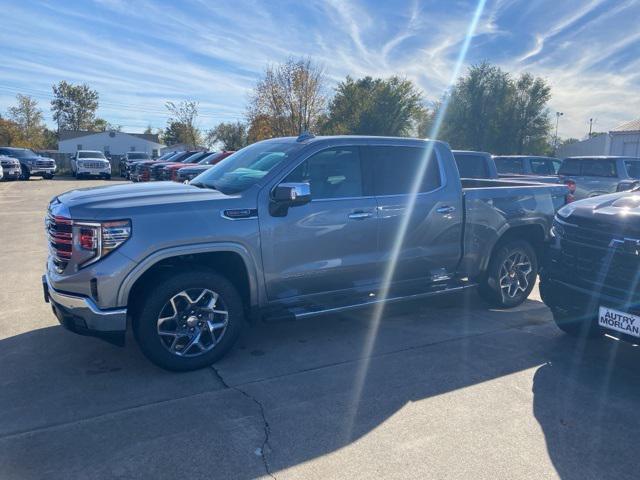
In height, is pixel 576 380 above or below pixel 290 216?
below

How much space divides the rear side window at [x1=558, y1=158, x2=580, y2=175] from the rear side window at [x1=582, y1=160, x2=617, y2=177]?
17 centimetres

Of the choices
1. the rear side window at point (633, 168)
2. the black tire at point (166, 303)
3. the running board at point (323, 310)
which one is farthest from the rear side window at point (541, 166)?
the black tire at point (166, 303)

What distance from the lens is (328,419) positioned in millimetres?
3557

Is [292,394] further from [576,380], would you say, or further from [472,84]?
[472,84]

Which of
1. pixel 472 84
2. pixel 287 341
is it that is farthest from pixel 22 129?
pixel 287 341

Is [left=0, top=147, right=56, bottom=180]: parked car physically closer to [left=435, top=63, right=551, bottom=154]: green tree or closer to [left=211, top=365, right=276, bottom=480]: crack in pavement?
[left=435, top=63, right=551, bottom=154]: green tree

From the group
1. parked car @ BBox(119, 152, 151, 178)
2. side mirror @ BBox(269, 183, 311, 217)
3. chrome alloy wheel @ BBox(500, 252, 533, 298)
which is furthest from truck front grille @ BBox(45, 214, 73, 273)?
parked car @ BBox(119, 152, 151, 178)

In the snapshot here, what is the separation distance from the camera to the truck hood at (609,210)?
416 cm

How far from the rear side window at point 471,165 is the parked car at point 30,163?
29118 mm

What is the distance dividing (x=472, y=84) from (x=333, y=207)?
34254 mm

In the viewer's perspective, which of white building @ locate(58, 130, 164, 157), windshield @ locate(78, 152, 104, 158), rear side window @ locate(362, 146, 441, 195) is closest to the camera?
rear side window @ locate(362, 146, 441, 195)

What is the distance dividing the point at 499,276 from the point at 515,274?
320 millimetres

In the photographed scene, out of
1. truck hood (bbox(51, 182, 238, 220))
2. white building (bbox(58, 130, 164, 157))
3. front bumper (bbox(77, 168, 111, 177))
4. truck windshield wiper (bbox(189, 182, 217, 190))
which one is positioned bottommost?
front bumper (bbox(77, 168, 111, 177))

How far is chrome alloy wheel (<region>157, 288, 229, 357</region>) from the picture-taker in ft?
13.7
